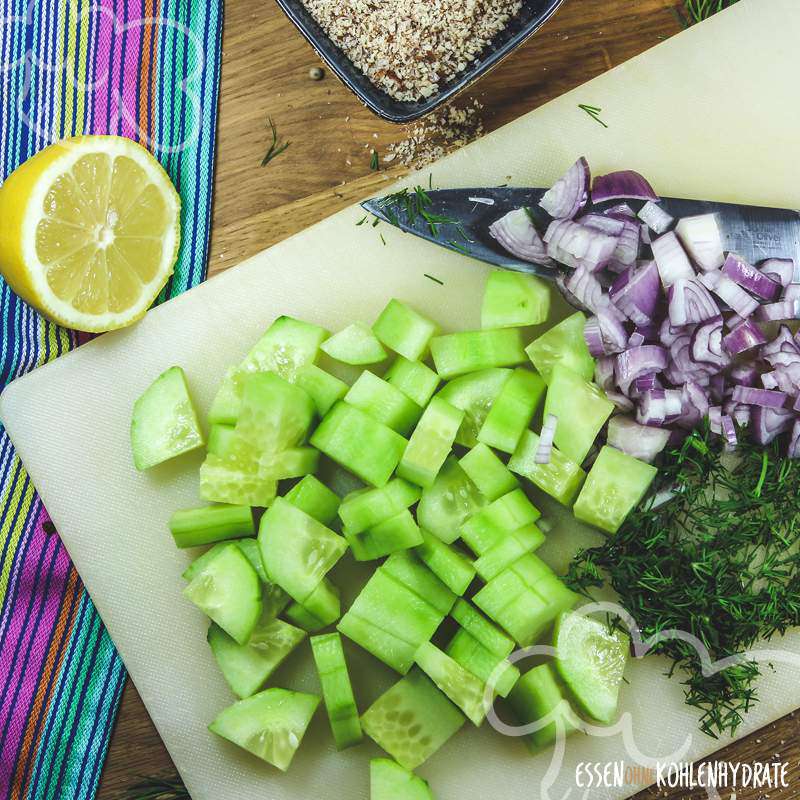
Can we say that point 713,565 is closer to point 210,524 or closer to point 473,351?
point 473,351

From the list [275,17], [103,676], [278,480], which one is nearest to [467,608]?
[278,480]

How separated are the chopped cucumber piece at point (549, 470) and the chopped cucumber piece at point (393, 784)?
0.74 metres

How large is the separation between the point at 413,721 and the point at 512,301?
1026mm

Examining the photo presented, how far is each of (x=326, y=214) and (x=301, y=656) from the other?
113cm

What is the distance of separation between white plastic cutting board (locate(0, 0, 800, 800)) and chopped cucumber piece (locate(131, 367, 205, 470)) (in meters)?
0.08

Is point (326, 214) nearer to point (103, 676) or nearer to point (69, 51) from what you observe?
point (69, 51)

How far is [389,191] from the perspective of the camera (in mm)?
2160

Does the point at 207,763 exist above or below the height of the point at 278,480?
below

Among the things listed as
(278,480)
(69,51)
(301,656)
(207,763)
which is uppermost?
(69,51)

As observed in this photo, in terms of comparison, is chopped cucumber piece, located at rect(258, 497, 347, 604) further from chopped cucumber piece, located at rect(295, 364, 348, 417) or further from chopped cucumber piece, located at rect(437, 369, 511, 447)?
chopped cucumber piece, located at rect(437, 369, 511, 447)

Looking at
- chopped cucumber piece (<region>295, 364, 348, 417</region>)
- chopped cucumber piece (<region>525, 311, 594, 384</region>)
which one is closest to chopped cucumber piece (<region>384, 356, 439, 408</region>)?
chopped cucumber piece (<region>295, 364, 348, 417</region>)

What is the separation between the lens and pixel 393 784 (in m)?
1.98

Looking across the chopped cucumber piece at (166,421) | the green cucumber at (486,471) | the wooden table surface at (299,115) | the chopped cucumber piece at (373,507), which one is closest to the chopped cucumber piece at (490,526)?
the green cucumber at (486,471)

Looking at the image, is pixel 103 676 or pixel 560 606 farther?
pixel 103 676
